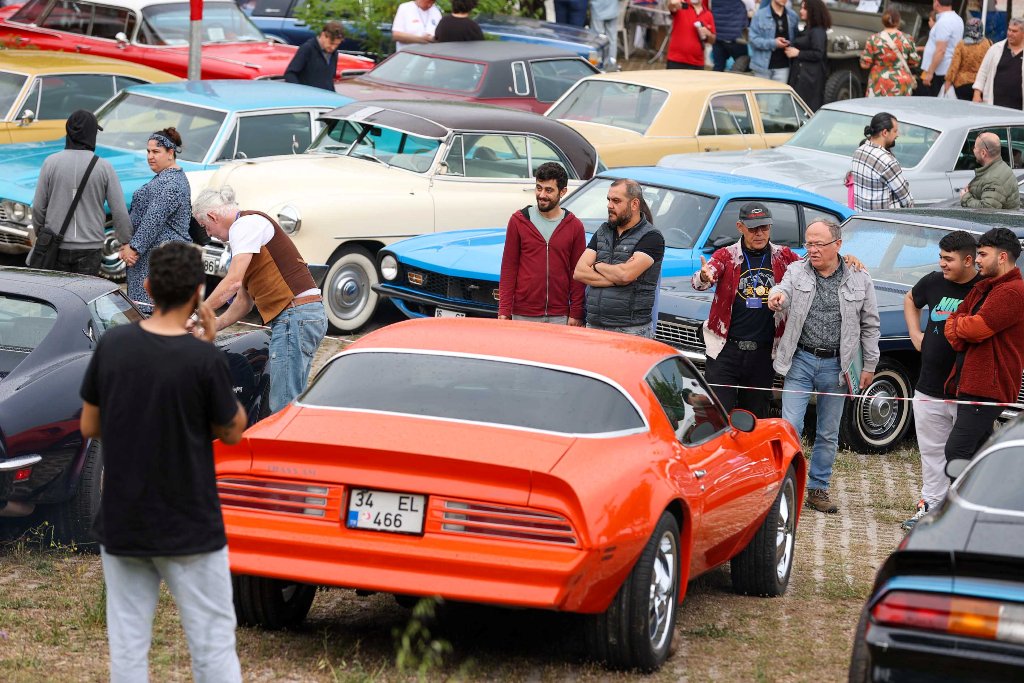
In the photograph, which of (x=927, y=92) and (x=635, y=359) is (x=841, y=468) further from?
(x=927, y=92)

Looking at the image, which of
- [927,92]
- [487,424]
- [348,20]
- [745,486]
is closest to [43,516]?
[487,424]

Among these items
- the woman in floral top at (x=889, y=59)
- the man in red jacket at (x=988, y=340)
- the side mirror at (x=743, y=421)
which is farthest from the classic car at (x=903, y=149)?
the side mirror at (x=743, y=421)

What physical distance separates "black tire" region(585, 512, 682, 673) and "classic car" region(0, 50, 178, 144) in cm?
1009

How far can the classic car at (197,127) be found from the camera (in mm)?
13016

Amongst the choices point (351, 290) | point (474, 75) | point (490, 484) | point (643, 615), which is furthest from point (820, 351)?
point (474, 75)

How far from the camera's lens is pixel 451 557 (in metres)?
5.43

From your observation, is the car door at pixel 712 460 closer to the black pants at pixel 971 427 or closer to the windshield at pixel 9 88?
the black pants at pixel 971 427

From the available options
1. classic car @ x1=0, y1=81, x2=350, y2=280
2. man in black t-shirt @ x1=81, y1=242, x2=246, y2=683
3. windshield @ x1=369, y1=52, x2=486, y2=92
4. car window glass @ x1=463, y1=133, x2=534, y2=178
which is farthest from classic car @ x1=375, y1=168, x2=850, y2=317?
man in black t-shirt @ x1=81, y1=242, x2=246, y2=683

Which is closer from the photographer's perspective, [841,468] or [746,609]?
[746,609]

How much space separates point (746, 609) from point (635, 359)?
145 cm

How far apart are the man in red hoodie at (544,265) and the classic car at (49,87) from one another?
7.05 m

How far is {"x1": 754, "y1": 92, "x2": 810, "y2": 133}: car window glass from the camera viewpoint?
1756cm

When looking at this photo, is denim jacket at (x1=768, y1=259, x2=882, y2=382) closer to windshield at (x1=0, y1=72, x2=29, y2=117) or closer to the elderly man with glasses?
the elderly man with glasses

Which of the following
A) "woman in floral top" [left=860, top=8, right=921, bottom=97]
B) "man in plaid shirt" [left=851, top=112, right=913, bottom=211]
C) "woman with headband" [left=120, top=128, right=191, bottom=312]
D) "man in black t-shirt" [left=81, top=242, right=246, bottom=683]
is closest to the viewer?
"man in black t-shirt" [left=81, top=242, right=246, bottom=683]
